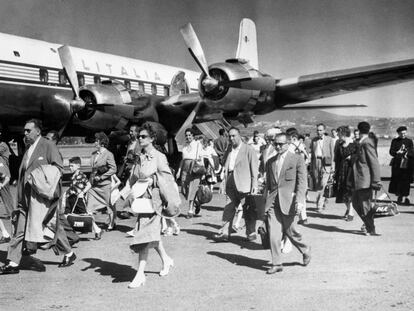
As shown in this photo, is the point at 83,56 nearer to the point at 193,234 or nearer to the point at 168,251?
the point at 193,234

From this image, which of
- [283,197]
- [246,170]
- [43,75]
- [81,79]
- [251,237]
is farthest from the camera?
[81,79]

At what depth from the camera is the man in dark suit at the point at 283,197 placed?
18.1ft

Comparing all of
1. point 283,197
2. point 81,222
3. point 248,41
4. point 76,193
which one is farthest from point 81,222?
point 248,41

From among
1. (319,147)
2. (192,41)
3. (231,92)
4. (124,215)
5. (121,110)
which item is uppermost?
(192,41)

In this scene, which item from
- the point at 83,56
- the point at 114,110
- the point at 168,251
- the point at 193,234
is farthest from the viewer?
the point at 83,56

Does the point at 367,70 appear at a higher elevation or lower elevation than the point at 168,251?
higher

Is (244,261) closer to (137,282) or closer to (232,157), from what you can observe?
(137,282)

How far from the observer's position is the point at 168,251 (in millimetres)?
6637

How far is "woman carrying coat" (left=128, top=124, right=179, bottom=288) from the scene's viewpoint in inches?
198

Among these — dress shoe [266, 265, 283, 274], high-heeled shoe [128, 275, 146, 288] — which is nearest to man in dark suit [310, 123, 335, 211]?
dress shoe [266, 265, 283, 274]

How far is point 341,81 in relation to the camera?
1212 cm

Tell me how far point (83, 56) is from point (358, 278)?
12173 mm

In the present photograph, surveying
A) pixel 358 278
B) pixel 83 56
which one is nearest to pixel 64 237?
pixel 358 278

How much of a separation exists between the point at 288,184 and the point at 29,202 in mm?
3028
